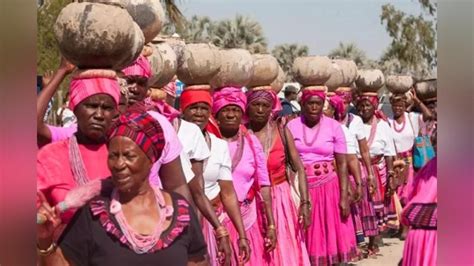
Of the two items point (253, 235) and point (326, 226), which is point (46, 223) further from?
point (326, 226)

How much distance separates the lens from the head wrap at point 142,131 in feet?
10.6

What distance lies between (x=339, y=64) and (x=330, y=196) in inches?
83.5

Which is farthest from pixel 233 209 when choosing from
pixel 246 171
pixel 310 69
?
pixel 310 69

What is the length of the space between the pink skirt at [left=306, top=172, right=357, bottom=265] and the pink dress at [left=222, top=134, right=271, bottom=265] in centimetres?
139

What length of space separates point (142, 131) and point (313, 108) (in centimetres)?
434

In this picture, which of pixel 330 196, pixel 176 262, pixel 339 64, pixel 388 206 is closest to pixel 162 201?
pixel 176 262

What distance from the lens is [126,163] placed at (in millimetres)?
3201

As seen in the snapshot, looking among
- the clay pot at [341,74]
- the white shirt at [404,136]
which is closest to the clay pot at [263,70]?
the clay pot at [341,74]

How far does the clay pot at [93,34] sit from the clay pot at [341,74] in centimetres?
573

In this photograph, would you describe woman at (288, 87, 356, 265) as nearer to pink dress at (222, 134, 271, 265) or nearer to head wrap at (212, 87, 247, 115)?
pink dress at (222, 134, 271, 265)

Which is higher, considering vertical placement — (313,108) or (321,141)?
(313,108)

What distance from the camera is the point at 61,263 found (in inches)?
125
